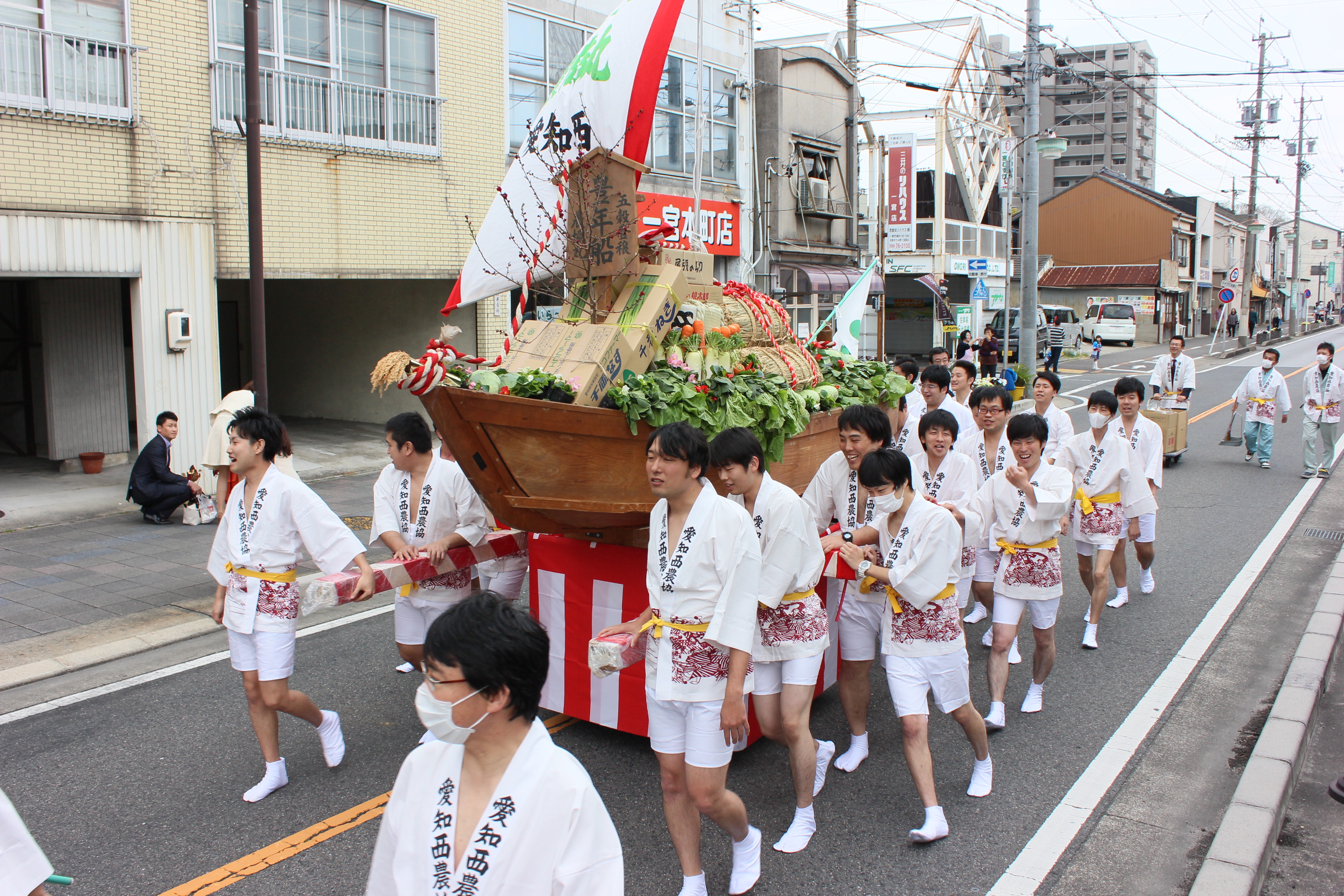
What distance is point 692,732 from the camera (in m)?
3.85

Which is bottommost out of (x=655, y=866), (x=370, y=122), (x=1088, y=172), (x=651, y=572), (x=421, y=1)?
(x=655, y=866)

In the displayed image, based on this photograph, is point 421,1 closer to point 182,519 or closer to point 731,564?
point 182,519

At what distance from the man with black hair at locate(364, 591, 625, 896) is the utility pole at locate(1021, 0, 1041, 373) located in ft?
59.8

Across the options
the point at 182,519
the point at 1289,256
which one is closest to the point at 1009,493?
the point at 182,519

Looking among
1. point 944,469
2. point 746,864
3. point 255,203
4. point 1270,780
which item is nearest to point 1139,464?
point 944,469

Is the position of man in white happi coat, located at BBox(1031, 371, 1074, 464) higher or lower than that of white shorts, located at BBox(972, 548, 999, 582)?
higher

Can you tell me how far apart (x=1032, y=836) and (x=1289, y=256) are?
99.3 m

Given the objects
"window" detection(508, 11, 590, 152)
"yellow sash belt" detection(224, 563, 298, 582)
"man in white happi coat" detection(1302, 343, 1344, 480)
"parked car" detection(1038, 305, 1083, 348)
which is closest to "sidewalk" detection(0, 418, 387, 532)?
"window" detection(508, 11, 590, 152)

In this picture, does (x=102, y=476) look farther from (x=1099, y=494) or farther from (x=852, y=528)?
(x=1099, y=494)

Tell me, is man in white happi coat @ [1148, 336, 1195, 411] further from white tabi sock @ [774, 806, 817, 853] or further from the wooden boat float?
white tabi sock @ [774, 806, 817, 853]

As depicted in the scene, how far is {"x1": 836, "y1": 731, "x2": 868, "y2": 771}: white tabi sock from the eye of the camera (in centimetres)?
517

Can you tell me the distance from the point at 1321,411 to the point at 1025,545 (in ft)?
34.1

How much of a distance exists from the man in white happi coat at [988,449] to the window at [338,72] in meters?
9.98

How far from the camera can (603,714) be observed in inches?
211
